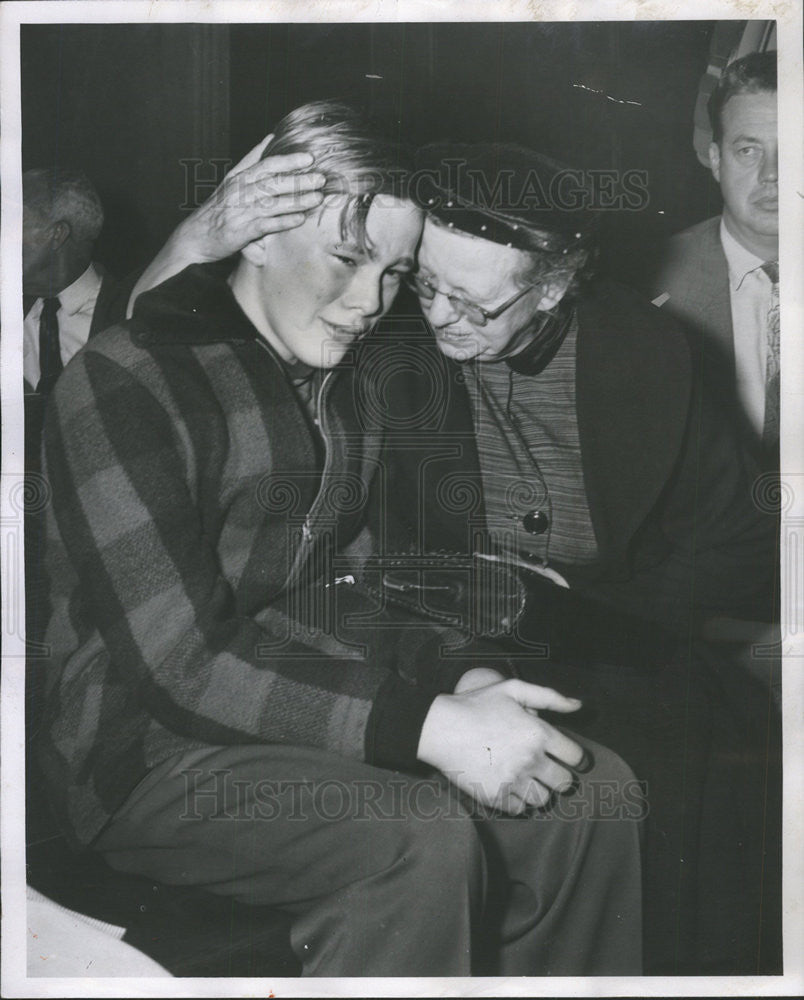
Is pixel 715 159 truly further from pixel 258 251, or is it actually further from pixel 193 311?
pixel 193 311

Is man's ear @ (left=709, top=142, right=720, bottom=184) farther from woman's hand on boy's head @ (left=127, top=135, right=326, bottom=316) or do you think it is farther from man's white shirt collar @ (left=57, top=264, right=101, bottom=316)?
man's white shirt collar @ (left=57, top=264, right=101, bottom=316)

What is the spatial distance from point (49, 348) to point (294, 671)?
0.54m

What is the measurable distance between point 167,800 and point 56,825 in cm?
17

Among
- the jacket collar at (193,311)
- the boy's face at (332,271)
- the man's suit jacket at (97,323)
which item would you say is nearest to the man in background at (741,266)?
the boy's face at (332,271)

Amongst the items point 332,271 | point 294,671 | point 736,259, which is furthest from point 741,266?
point 294,671

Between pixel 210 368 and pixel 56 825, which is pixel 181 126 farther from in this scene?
pixel 56 825

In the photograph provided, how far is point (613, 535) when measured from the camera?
1.24m

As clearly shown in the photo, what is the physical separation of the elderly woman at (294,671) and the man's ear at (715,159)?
0.40 meters

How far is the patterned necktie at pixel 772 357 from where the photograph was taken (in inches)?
49.5

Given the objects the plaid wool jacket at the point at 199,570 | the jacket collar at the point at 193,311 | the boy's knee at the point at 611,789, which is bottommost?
the boy's knee at the point at 611,789

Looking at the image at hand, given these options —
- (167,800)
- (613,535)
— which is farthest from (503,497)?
(167,800)

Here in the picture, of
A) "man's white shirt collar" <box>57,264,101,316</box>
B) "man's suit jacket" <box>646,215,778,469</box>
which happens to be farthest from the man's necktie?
"man's suit jacket" <box>646,215,778,469</box>

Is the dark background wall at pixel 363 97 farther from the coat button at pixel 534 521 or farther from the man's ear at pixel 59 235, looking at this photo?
the coat button at pixel 534 521

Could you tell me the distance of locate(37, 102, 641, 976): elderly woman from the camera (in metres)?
1.18
